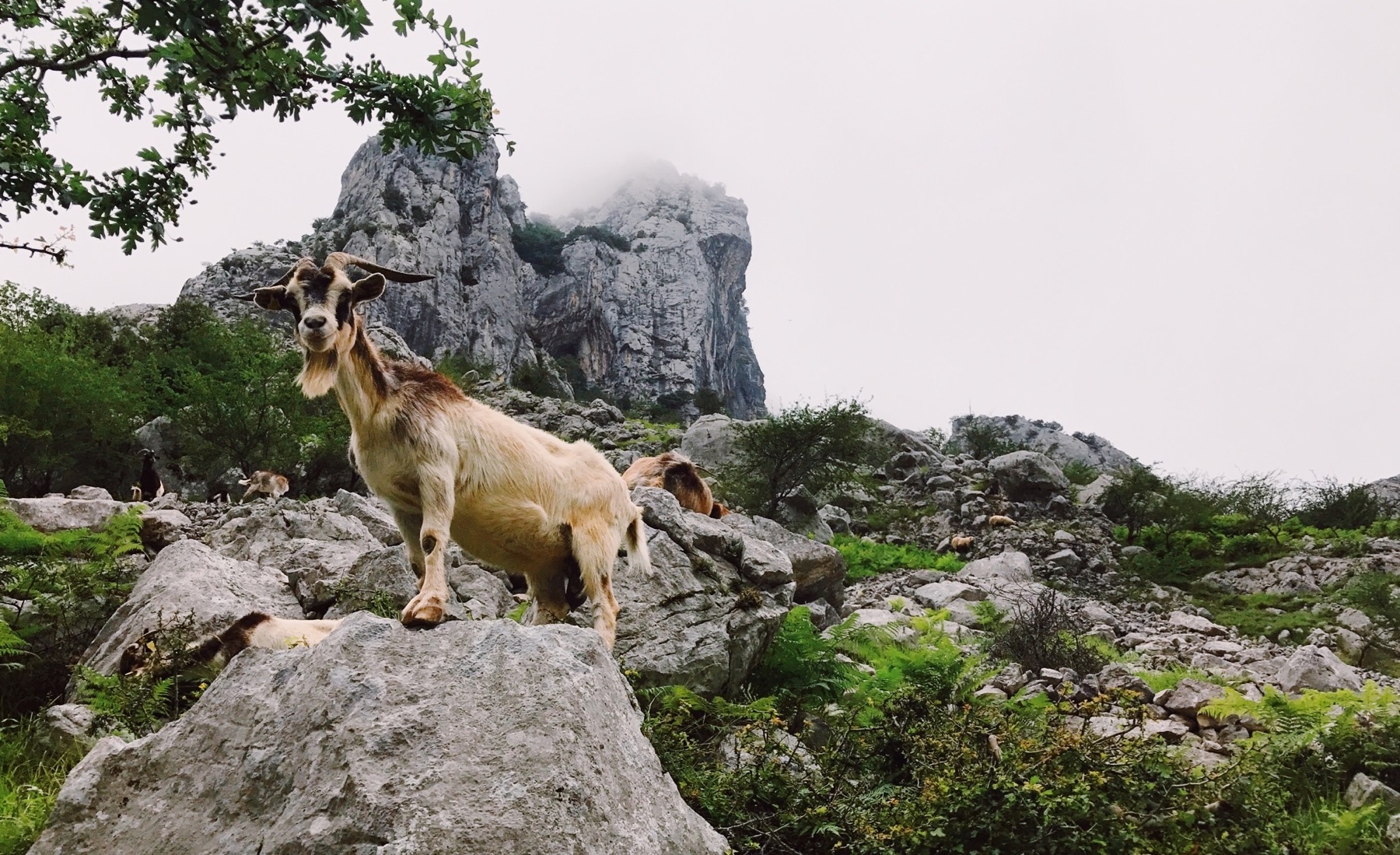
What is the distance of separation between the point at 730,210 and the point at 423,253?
59781 mm

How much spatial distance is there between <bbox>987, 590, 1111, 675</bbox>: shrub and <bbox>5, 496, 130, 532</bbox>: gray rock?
974 centimetres

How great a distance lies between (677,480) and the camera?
1119 cm

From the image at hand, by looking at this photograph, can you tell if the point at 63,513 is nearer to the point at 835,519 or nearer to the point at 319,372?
the point at 319,372

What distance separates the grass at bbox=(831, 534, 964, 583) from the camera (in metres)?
17.4

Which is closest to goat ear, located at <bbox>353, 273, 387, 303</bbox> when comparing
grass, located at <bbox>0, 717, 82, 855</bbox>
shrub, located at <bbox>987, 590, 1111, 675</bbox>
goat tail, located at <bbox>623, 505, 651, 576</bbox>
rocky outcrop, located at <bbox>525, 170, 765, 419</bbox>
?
goat tail, located at <bbox>623, 505, 651, 576</bbox>

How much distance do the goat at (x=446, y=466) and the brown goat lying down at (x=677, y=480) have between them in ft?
18.6

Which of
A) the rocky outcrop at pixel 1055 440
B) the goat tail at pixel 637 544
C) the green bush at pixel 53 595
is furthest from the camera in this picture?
the rocky outcrop at pixel 1055 440

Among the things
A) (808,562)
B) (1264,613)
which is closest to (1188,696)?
(808,562)

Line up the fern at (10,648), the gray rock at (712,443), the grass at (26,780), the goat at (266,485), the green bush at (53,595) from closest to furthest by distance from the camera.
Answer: the grass at (26,780), the fern at (10,648), the green bush at (53,595), the goat at (266,485), the gray rock at (712,443)

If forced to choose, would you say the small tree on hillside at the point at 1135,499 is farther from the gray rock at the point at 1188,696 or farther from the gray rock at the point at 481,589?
the gray rock at the point at 481,589

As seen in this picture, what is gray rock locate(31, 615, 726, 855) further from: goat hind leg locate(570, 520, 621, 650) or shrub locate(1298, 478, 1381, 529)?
shrub locate(1298, 478, 1381, 529)

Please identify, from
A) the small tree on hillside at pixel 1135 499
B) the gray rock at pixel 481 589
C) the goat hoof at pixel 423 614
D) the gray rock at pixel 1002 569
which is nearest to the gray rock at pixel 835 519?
the gray rock at pixel 1002 569

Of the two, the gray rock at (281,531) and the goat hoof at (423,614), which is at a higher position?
the gray rock at (281,531)

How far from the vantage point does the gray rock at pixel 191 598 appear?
5.24 metres
